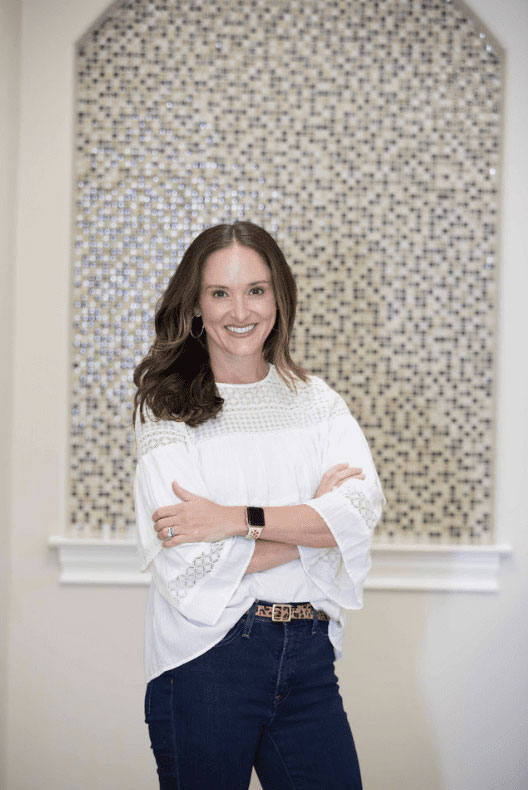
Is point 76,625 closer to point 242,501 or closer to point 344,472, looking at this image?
point 242,501

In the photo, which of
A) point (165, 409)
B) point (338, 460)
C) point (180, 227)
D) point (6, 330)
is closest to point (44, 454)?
point (6, 330)

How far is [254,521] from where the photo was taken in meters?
1.60

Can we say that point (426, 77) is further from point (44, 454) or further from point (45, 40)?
point (44, 454)

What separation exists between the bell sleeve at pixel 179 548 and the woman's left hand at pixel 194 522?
22 millimetres

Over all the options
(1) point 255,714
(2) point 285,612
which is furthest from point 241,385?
(1) point 255,714

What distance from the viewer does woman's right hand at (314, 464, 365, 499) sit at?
1.70 metres

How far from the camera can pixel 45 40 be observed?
2.72m

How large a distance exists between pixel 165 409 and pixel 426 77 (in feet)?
5.54

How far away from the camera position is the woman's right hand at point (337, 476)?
1.70 m

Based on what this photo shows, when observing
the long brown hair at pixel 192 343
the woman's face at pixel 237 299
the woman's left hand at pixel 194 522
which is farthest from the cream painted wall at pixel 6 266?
the woman's left hand at pixel 194 522

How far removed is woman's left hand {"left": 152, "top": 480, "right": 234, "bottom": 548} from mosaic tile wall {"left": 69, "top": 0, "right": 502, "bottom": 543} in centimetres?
118

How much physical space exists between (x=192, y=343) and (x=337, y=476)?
451 mm

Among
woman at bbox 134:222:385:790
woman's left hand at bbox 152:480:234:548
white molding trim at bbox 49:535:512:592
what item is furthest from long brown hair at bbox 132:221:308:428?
white molding trim at bbox 49:535:512:592

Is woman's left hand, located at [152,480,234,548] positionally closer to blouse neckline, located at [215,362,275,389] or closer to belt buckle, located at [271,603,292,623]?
belt buckle, located at [271,603,292,623]
